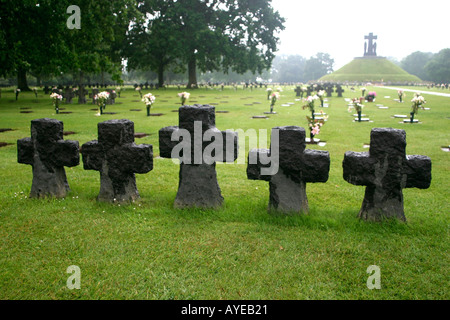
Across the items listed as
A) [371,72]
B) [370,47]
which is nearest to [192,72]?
[371,72]

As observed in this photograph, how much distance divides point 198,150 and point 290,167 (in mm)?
1104

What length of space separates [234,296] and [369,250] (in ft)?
4.77

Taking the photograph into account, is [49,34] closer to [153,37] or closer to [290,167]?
[290,167]

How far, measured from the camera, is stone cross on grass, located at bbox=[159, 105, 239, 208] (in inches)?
155

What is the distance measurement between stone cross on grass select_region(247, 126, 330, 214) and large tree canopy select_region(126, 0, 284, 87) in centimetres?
3356

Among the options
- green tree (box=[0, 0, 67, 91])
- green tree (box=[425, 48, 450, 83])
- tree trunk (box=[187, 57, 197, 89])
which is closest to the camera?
green tree (box=[0, 0, 67, 91])

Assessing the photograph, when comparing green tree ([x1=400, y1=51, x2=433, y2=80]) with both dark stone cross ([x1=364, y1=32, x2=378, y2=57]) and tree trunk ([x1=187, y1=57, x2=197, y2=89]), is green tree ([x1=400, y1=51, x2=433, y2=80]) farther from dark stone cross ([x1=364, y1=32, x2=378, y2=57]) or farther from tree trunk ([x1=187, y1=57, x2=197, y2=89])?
tree trunk ([x1=187, y1=57, x2=197, y2=89])

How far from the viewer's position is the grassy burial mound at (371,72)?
70688 millimetres

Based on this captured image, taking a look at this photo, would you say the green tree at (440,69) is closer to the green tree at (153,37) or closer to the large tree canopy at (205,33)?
the large tree canopy at (205,33)

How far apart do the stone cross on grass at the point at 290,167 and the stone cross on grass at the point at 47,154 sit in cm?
239

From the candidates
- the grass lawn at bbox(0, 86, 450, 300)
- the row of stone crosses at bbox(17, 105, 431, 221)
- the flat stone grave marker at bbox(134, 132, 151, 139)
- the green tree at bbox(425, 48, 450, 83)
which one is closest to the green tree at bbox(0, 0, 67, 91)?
the flat stone grave marker at bbox(134, 132, 151, 139)
